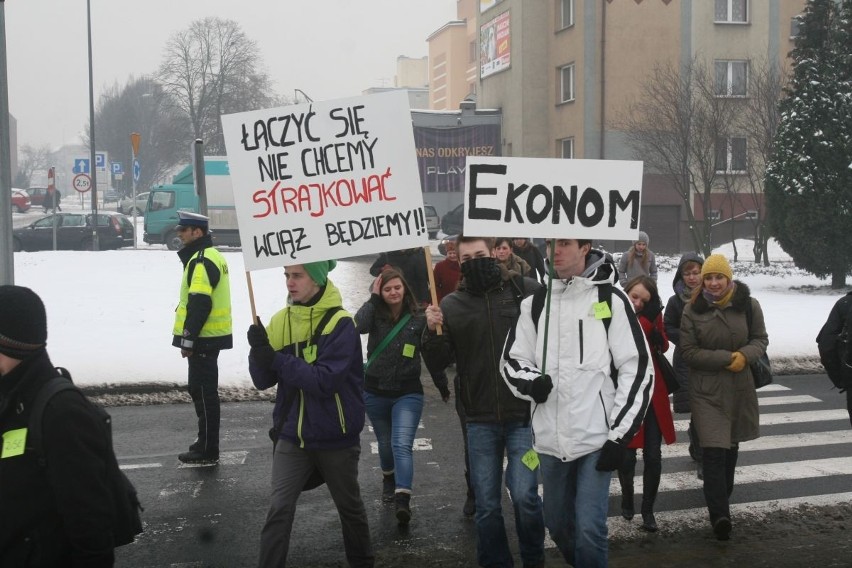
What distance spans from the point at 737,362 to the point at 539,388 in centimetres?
223

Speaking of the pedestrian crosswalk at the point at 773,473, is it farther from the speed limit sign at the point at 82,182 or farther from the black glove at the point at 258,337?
the speed limit sign at the point at 82,182

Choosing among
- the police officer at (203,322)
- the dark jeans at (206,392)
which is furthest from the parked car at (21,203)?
the dark jeans at (206,392)

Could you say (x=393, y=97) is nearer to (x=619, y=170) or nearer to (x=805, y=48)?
(x=619, y=170)

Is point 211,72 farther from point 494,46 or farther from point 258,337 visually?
point 258,337

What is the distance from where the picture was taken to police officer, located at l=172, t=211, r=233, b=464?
8242 mm

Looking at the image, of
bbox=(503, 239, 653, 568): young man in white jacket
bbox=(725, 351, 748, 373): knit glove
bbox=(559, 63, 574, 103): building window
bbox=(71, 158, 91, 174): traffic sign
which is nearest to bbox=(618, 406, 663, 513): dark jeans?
bbox=(725, 351, 748, 373): knit glove

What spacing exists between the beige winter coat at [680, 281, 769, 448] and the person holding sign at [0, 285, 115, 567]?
4.28 m

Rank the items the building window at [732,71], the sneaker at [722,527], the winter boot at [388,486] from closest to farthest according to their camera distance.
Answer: the sneaker at [722,527] → the winter boot at [388,486] → the building window at [732,71]

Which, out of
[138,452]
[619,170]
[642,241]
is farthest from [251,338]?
[642,241]

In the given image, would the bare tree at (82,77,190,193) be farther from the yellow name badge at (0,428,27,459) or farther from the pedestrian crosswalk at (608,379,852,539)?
the yellow name badge at (0,428,27,459)

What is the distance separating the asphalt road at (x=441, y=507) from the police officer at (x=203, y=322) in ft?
0.92

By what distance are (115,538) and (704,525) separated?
4.45 metres

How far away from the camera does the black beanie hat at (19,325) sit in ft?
10.7

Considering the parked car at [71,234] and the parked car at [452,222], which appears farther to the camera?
the parked car at [452,222]
